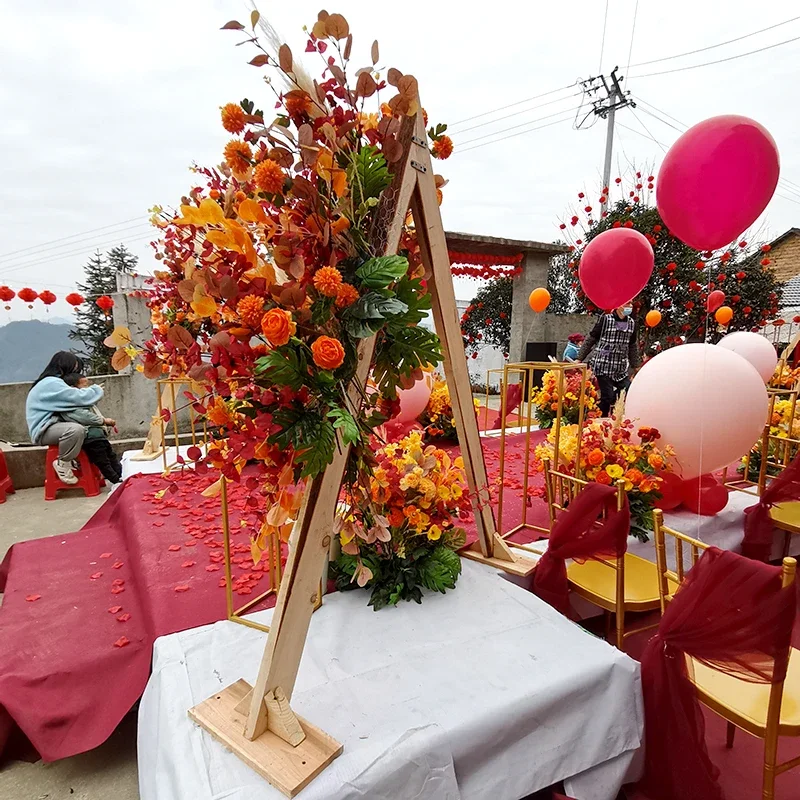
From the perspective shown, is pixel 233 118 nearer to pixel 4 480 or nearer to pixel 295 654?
pixel 295 654

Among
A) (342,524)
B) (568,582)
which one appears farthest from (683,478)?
(342,524)

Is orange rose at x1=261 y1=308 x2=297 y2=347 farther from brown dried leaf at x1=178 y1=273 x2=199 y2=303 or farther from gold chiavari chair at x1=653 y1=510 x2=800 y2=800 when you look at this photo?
gold chiavari chair at x1=653 y1=510 x2=800 y2=800

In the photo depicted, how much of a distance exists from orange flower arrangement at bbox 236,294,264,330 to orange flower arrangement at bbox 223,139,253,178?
0.92 feet

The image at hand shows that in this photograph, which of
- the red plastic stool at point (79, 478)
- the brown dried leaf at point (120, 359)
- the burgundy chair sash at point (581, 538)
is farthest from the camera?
the red plastic stool at point (79, 478)

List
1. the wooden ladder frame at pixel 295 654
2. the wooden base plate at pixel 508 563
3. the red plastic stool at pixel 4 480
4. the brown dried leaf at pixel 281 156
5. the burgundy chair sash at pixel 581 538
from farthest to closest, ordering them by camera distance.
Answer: the red plastic stool at pixel 4 480 < the wooden base plate at pixel 508 563 < the burgundy chair sash at pixel 581 538 < the wooden ladder frame at pixel 295 654 < the brown dried leaf at pixel 281 156

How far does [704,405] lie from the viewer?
249 centimetres

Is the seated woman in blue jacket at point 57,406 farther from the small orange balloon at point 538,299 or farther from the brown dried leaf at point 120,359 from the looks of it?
the small orange balloon at point 538,299

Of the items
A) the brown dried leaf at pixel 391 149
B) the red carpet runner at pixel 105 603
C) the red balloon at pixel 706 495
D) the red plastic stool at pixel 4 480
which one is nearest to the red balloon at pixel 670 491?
the red balloon at pixel 706 495

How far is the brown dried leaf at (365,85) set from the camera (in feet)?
3.33

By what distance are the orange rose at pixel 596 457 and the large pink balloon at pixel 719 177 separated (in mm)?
1169

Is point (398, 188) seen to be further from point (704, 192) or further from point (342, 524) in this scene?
point (704, 192)

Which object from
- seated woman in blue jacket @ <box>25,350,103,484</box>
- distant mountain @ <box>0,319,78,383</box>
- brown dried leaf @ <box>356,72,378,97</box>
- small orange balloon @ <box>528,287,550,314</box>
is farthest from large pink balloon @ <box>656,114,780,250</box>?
distant mountain @ <box>0,319,78,383</box>

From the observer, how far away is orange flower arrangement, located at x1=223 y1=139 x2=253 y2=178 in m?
1.00

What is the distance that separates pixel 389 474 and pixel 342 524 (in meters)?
0.54
